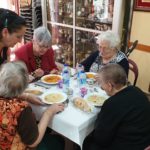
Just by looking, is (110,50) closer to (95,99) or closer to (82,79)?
(82,79)

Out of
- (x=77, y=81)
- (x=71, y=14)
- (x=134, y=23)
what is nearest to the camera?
(x=77, y=81)

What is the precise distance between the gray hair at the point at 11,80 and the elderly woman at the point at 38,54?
0.88 meters

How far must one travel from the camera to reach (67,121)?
4.68 ft

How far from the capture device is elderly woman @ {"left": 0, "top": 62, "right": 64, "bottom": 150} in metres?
1.16

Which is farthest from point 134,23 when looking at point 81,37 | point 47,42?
point 47,42

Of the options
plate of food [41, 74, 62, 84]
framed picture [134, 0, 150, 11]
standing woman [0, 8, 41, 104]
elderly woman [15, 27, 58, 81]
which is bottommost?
plate of food [41, 74, 62, 84]

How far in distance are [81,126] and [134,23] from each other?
2.01m

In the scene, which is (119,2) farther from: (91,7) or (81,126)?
(81,126)

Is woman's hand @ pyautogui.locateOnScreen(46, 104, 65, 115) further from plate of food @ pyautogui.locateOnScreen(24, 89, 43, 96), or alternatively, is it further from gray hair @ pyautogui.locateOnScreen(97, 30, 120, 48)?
gray hair @ pyautogui.locateOnScreen(97, 30, 120, 48)

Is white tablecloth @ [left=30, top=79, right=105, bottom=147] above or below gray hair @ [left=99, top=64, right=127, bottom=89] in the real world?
below

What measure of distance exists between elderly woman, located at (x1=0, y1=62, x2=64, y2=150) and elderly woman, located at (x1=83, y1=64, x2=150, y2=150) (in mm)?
420

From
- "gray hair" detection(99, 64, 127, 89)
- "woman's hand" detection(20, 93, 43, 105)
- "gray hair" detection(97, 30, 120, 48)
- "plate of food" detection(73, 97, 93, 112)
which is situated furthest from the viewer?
"gray hair" detection(97, 30, 120, 48)

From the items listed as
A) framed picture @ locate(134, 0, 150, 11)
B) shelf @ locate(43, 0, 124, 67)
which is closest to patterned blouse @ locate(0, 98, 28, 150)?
shelf @ locate(43, 0, 124, 67)

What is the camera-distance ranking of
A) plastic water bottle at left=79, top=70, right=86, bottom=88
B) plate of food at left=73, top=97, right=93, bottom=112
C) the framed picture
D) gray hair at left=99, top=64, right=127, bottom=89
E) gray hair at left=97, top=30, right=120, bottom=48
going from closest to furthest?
gray hair at left=99, top=64, right=127, bottom=89 → plate of food at left=73, top=97, right=93, bottom=112 → plastic water bottle at left=79, top=70, right=86, bottom=88 → gray hair at left=97, top=30, right=120, bottom=48 → the framed picture
